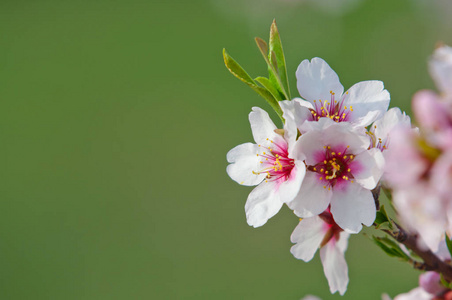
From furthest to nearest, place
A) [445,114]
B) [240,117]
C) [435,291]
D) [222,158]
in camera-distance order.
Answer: [240,117]
[222,158]
[435,291]
[445,114]

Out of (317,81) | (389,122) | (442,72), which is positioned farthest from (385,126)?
(442,72)

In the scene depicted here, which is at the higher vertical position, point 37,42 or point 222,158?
point 37,42

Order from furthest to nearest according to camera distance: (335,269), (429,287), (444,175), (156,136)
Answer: (156,136)
(335,269)
(429,287)
(444,175)

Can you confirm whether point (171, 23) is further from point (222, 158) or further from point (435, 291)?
point (435, 291)

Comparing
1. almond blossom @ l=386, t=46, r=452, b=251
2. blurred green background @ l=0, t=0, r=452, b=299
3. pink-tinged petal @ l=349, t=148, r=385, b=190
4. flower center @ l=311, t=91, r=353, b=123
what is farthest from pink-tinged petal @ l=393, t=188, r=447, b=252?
blurred green background @ l=0, t=0, r=452, b=299

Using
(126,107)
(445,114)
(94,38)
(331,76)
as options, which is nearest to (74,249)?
(126,107)

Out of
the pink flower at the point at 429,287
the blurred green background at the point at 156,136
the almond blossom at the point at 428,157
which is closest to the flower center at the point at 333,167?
the pink flower at the point at 429,287

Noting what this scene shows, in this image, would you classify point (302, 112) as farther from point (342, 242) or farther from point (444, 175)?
point (444, 175)
